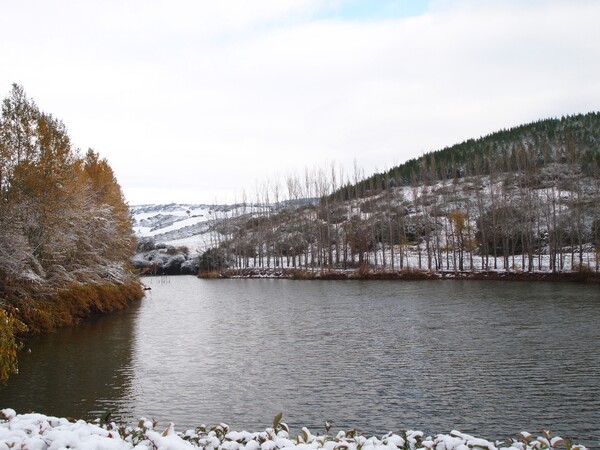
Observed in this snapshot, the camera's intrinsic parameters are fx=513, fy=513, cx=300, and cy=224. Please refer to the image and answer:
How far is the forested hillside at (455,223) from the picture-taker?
6006 centimetres

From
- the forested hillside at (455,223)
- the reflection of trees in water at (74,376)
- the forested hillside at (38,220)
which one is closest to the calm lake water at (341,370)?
the reflection of trees in water at (74,376)

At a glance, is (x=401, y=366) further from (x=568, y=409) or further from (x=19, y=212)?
(x=19, y=212)

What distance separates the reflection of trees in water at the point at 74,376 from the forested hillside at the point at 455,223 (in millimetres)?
43407

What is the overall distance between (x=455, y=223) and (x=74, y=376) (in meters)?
58.1

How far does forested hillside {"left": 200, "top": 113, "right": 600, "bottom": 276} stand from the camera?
60.1 metres

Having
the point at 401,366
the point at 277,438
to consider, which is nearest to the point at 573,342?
the point at 401,366

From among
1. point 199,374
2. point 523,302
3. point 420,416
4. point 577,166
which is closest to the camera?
point 420,416

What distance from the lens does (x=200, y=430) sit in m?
8.29

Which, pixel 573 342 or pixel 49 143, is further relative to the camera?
pixel 49 143

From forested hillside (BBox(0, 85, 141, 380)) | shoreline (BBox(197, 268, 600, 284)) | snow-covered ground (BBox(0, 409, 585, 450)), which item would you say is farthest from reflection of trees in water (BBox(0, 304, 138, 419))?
shoreline (BBox(197, 268, 600, 284))

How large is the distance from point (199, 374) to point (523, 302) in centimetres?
2428

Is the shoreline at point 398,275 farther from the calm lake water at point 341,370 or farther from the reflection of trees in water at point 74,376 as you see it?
the reflection of trees in water at point 74,376

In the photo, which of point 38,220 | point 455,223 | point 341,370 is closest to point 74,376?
point 341,370

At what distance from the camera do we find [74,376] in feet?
55.8
